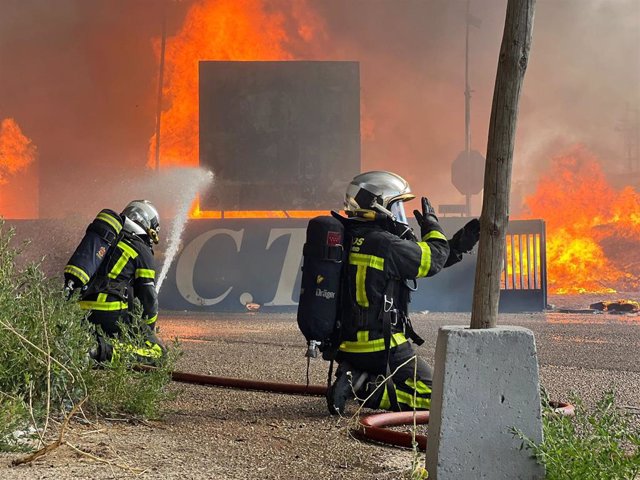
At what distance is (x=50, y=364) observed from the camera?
5.03 metres

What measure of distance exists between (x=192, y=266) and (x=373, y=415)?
14000 mm

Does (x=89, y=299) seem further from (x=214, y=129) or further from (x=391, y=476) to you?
(x=214, y=129)

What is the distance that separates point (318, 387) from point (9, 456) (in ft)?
9.76

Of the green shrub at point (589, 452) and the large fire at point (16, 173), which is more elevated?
the large fire at point (16, 173)

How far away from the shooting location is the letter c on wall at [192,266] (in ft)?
63.2

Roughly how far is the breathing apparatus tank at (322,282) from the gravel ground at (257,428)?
0.56 m

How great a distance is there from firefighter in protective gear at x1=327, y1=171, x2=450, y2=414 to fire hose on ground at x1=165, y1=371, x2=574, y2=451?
1.21 feet

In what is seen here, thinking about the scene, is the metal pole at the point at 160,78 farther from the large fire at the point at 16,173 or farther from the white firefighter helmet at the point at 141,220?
the white firefighter helmet at the point at 141,220

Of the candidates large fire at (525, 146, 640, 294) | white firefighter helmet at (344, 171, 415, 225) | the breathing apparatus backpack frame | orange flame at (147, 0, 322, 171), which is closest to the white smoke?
orange flame at (147, 0, 322, 171)

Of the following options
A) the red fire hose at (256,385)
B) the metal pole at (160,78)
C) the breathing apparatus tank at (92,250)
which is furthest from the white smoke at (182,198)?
the red fire hose at (256,385)

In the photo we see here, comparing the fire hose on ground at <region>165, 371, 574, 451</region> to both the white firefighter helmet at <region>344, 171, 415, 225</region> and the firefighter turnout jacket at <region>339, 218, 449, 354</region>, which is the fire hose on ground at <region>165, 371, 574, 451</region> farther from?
the white firefighter helmet at <region>344, 171, 415, 225</region>

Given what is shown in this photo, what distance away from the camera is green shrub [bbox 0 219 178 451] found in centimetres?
514

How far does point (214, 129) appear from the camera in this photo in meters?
27.1

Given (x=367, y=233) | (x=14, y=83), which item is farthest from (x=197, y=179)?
(x=367, y=233)
